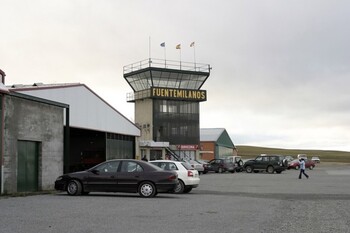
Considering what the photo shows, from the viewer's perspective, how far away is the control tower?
6788 centimetres

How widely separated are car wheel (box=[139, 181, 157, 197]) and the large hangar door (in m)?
5.95

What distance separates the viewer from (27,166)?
22.2 meters

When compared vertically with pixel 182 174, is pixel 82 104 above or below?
above

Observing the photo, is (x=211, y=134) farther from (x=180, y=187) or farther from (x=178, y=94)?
(x=180, y=187)

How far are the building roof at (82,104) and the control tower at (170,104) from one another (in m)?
27.2

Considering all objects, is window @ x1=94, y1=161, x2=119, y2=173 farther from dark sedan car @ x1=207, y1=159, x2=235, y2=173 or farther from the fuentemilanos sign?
the fuentemilanos sign

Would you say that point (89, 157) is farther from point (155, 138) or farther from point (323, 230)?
point (323, 230)

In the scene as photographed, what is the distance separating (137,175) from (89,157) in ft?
79.9

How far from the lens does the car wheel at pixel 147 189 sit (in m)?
18.7

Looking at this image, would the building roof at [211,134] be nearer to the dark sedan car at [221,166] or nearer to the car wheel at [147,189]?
the dark sedan car at [221,166]

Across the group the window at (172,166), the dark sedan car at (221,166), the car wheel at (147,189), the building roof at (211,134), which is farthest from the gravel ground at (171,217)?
the building roof at (211,134)

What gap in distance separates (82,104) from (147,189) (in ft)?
46.4

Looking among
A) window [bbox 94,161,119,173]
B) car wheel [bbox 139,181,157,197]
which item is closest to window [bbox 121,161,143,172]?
window [bbox 94,161,119,173]

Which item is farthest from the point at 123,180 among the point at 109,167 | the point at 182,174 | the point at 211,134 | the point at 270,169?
the point at 211,134
